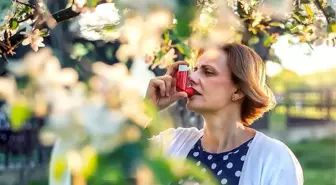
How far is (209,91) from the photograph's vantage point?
204 cm

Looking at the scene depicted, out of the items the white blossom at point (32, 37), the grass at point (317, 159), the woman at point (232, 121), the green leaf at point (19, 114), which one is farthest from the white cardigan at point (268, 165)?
the grass at point (317, 159)

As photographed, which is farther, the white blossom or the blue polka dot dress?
the blue polka dot dress

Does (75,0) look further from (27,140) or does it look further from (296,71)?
(27,140)

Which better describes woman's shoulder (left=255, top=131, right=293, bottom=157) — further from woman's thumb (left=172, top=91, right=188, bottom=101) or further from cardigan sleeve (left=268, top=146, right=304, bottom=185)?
woman's thumb (left=172, top=91, right=188, bottom=101)

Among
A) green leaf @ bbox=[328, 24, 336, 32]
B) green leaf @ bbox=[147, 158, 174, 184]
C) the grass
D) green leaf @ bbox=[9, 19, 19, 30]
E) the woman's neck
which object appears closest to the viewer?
green leaf @ bbox=[147, 158, 174, 184]

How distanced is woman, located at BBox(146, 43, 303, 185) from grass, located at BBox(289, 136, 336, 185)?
7549 millimetres

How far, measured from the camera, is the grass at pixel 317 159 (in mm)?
10102

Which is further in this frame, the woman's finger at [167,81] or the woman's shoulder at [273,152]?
the woman's finger at [167,81]

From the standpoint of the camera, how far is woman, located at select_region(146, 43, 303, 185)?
203 cm

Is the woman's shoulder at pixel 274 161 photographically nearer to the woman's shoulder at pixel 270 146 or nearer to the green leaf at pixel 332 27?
the woman's shoulder at pixel 270 146

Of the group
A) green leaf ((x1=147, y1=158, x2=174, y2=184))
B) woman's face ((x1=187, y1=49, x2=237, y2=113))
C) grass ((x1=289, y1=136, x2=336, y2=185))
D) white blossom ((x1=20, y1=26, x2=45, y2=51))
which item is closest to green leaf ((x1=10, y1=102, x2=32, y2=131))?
green leaf ((x1=147, y1=158, x2=174, y2=184))

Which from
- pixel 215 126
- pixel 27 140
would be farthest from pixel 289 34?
pixel 27 140

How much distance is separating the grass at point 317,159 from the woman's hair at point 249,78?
24.6ft

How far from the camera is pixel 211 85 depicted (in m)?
2.05
